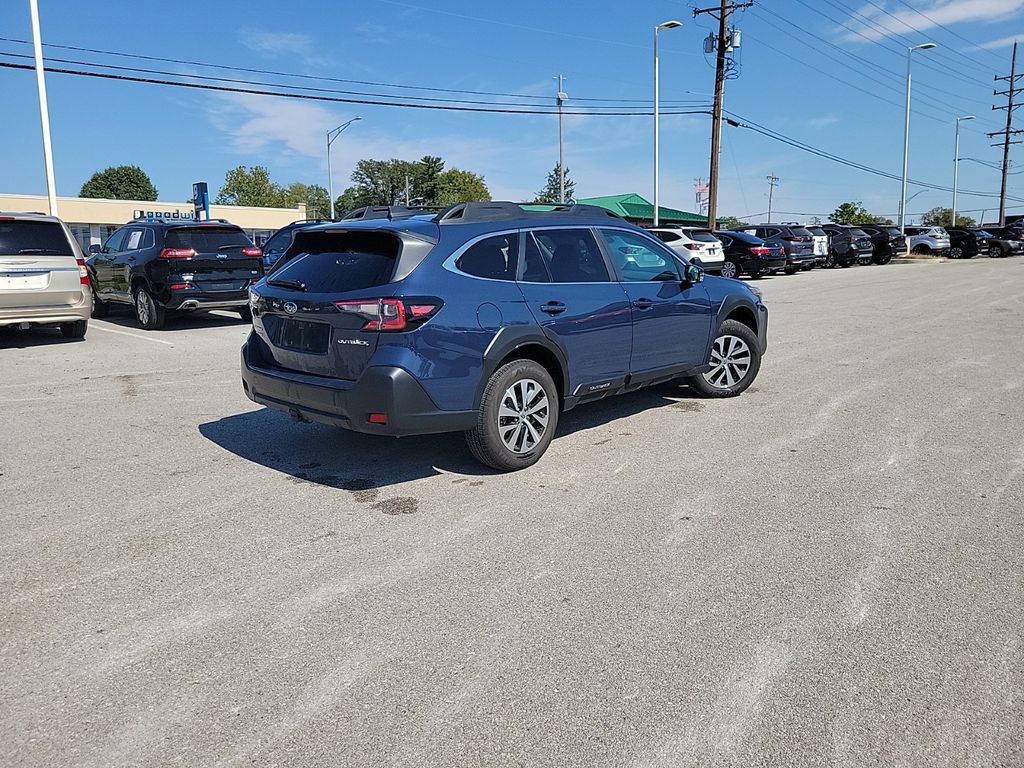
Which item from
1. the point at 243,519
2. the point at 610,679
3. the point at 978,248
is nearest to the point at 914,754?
the point at 610,679

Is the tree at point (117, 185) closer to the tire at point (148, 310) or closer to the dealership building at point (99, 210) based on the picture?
the dealership building at point (99, 210)

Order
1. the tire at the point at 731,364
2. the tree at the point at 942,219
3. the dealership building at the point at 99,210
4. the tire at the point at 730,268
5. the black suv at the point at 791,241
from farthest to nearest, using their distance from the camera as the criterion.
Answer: the tree at the point at 942,219 < the dealership building at the point at 99,210 < the black suv at the point at 791,241 < the tire at the point at 730,268 < the tire at the point at 731,364

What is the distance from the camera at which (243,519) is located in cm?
453

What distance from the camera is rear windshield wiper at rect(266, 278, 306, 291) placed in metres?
5.29

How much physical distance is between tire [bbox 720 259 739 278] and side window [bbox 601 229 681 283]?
18201 mm

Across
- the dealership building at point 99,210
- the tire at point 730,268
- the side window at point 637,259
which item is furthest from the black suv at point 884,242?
the dealership building at point 99,210

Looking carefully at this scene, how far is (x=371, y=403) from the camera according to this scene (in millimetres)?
4758

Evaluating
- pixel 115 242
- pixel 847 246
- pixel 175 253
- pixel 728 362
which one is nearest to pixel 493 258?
pixel 728 362

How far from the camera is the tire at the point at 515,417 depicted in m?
5.14

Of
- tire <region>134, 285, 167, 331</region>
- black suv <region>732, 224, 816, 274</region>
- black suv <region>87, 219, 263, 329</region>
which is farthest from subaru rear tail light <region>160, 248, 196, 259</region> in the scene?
black suv <region>732, 224, 816, 274</region>

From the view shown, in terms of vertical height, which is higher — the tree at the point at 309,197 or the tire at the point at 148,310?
the tree at the point at 309,197

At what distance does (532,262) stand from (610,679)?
325cm

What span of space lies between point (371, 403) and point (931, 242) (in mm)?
42564

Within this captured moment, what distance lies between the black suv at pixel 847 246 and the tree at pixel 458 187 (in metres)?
67.8
